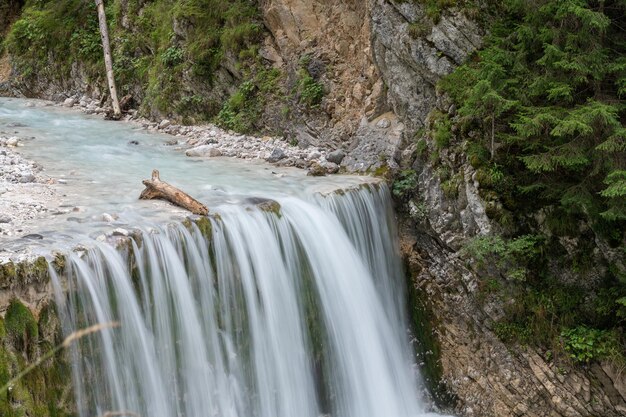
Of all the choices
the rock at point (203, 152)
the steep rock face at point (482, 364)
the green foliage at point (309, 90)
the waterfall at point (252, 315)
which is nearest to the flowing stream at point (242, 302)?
the waterfall at point (252, 315)

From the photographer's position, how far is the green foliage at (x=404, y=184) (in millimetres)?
8484

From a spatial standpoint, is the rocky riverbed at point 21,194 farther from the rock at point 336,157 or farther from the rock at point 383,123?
the rock at point 383,123

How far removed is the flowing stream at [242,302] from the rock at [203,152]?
1.57 metres

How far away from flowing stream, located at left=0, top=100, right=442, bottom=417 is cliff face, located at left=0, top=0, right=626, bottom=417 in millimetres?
613

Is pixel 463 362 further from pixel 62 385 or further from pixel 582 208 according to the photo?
pixel 62 385

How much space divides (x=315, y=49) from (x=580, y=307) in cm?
716

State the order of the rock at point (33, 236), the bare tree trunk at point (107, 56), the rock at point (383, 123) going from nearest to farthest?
the rock at point (33, 236) < the rock at point (383, 123) < the bare tree trunk at point (107, 56)

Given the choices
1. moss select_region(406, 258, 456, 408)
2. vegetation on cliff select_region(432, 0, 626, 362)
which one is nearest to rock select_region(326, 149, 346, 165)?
moss select_region(406, 258, 456, 408)

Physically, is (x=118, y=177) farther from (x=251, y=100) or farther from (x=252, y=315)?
(x=251, y=100)

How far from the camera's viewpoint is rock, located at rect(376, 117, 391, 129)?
9.79 m

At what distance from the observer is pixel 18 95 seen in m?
19.4

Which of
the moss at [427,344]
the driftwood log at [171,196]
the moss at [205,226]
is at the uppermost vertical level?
the driftwood log at [171,196]

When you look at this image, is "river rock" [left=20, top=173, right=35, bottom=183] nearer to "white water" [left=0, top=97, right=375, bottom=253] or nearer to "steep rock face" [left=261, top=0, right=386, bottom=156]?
"white water" [left=0, top=97, right=375, bottom=253]

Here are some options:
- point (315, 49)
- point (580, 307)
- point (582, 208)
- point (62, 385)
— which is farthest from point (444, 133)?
point (62, 385)
